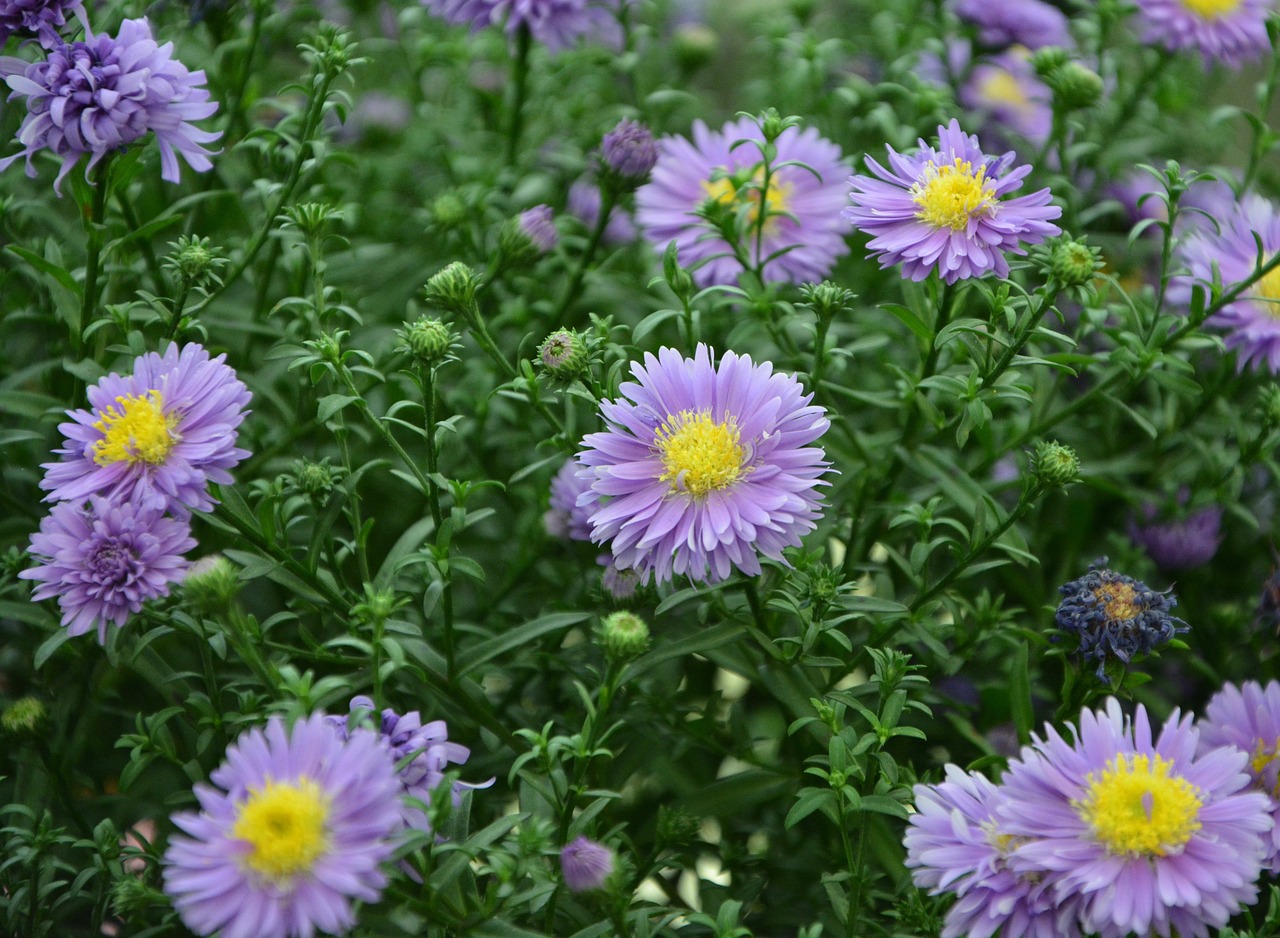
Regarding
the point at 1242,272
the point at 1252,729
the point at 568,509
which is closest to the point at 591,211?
the point at 568,509

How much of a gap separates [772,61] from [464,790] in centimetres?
134

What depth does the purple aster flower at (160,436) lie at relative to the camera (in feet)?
2.94

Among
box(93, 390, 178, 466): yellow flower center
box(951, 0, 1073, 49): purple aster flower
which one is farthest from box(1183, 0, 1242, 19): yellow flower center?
box(93, 390, 178, 466): yellow flower center

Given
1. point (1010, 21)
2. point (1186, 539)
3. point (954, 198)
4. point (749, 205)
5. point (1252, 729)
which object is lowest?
point (1252, 729)

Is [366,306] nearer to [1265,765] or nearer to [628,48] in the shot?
[628,48]

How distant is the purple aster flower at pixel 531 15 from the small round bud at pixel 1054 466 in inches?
30.3

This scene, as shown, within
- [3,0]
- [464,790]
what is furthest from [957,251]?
[3,0]

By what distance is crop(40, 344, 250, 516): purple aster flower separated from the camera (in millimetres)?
896

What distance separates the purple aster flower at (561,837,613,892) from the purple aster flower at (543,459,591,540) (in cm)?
33

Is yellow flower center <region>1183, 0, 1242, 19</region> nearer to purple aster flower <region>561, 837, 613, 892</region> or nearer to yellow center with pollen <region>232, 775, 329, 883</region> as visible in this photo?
purple aster flower <region>561, 837, 613, 892</region>

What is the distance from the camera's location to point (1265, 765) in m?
0.98

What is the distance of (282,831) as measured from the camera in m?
0.72

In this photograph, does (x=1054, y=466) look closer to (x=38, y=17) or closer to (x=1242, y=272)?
(x=1242, y=272)

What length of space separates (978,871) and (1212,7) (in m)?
1.21
